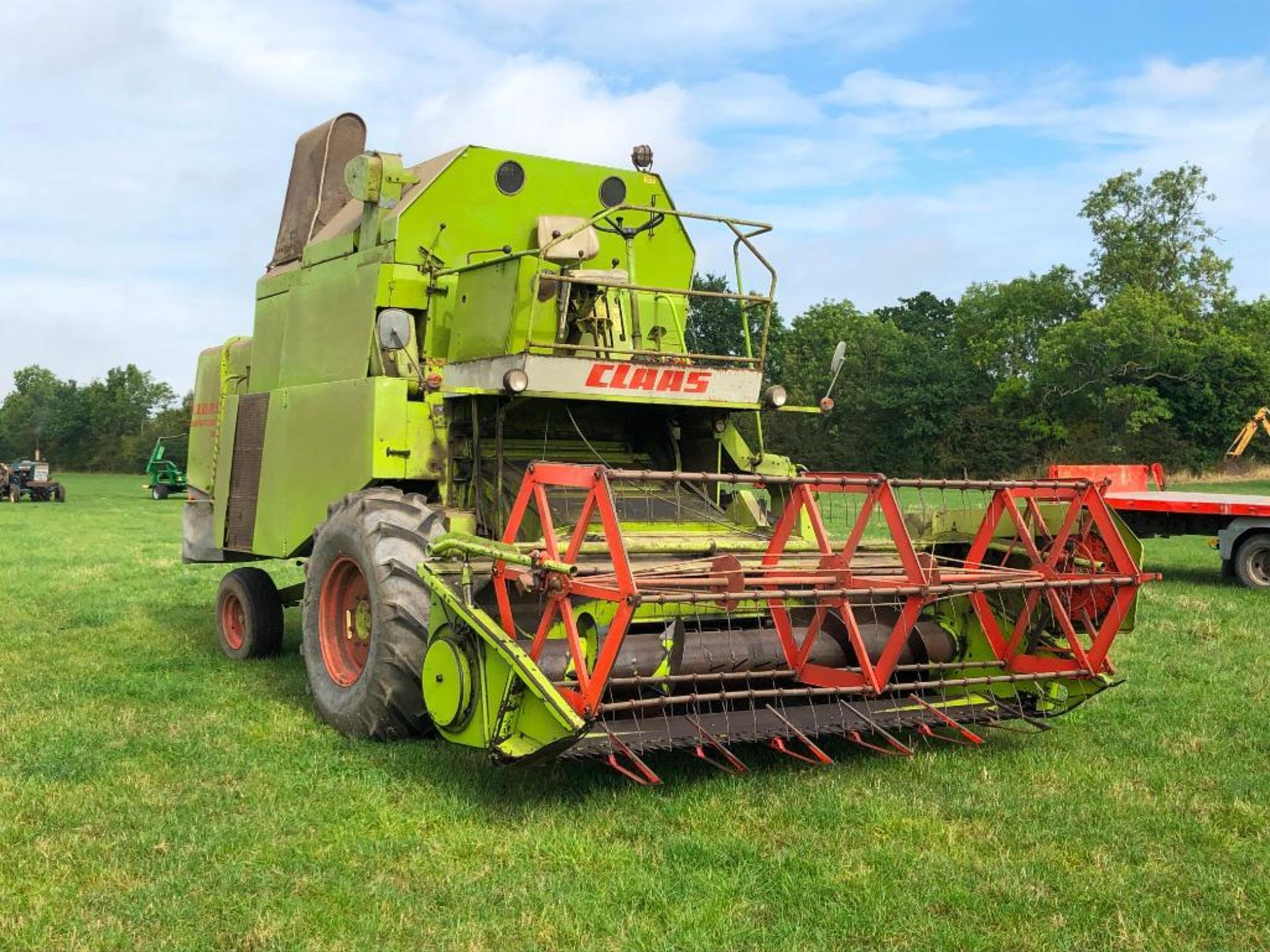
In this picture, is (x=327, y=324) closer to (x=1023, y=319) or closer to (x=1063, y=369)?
(x=1063, y=369)

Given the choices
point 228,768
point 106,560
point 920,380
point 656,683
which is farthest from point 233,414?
point 920,380

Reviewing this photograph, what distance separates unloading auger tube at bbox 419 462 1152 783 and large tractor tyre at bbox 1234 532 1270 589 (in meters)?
8.68

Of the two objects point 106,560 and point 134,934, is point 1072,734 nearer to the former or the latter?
point 134,934

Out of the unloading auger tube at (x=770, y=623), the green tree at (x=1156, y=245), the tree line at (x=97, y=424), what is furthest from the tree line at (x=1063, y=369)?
the tree line at (x=97, y=424)

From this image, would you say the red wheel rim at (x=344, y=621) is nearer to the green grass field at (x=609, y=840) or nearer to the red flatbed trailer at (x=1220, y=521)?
the green grass field at (x=609, y=840)

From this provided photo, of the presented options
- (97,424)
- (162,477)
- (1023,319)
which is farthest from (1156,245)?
(97,424)

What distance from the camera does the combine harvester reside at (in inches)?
206

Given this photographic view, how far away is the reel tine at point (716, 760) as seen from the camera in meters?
5.14

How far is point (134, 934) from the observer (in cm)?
374

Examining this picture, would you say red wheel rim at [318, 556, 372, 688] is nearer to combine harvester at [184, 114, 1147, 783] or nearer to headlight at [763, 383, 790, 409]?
combine harvester at [184, 114, 1147, 783]

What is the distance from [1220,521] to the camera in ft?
47.9

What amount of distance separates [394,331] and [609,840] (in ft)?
10.1

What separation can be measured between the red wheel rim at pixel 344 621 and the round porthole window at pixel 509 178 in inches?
109

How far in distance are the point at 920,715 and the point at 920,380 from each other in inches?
2030
